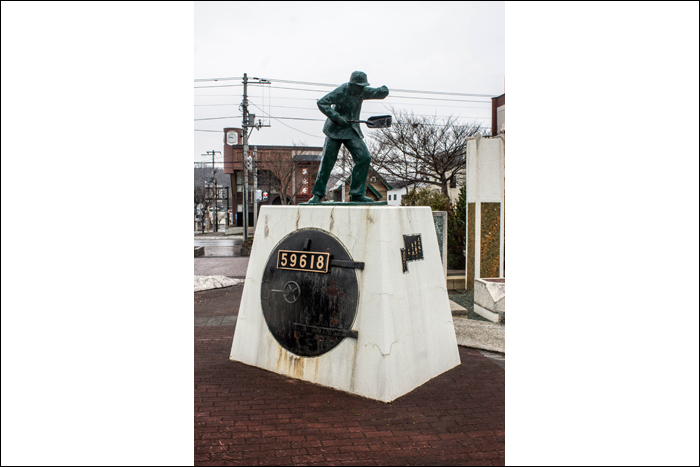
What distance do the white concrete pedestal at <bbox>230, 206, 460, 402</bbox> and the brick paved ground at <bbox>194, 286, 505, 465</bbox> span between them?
14 cm

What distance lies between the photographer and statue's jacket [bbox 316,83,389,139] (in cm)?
519

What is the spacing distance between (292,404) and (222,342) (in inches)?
91.3

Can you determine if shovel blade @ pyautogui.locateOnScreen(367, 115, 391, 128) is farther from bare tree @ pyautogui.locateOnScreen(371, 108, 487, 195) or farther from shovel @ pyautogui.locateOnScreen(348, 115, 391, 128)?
bare tree @ pyautogui.locateOnScreen(371, 108, 487, 195)

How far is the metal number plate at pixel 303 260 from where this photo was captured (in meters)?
4.82

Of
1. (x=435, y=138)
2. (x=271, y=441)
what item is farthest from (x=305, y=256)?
(x=435, y=138)

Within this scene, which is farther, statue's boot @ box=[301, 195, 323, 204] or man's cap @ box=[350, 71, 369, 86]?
statue's boot @ box=[301, 195, 323, 204]

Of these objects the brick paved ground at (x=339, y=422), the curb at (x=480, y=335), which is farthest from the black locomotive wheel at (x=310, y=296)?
the curb at (x=480, y=335)

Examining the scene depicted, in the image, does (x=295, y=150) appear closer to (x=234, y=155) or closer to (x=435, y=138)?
(x=234, y=155)

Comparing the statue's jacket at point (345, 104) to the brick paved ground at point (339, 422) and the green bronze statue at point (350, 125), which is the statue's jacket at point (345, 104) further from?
the brick paved ground at point (339, 422)

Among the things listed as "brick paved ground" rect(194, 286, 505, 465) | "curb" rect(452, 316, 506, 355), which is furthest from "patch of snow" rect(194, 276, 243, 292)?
"brick paved ground" rect(194, 286, 505, 465)

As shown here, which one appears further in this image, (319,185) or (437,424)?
(319,185)

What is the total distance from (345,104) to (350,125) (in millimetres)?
226

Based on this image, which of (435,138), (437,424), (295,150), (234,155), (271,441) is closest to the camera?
(271,441)

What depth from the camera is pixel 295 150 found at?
3991 cm
